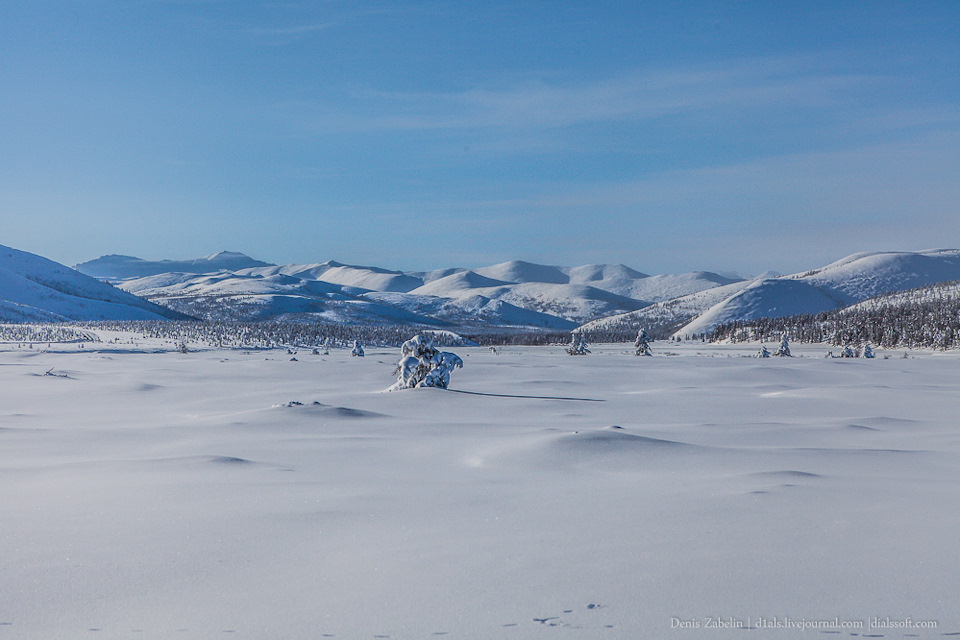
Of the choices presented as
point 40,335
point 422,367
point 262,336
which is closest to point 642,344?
point 422,367

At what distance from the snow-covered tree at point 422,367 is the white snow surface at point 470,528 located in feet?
31.3

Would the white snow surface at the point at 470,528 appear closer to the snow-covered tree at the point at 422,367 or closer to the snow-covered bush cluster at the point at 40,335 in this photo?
the snow-covered tree at the point at 422,367

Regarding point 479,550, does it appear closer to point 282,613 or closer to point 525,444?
point 282,613

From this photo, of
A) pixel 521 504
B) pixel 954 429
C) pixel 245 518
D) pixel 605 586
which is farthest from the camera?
pixel 954 429

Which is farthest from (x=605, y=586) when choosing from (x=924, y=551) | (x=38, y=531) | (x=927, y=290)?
(x=927, y=290)

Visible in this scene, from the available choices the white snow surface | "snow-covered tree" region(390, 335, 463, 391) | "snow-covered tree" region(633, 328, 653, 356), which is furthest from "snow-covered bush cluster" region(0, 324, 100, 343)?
the white snow surface

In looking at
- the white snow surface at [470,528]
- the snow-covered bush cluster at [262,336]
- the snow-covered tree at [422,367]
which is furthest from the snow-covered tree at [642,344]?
the white snow surface at [470,528]

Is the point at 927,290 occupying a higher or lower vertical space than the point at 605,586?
higher

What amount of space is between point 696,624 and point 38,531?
22.3ft

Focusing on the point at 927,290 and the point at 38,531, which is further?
the point at 927,290

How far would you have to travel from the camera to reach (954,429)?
695 inches

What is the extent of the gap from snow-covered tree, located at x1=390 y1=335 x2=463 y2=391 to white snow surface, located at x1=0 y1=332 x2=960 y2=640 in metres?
9.53

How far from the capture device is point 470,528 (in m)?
8.25

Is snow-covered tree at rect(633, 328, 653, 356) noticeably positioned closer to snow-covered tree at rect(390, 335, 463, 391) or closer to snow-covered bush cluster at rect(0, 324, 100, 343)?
snow-covered tree at rect(390, 335, 463, 391)
